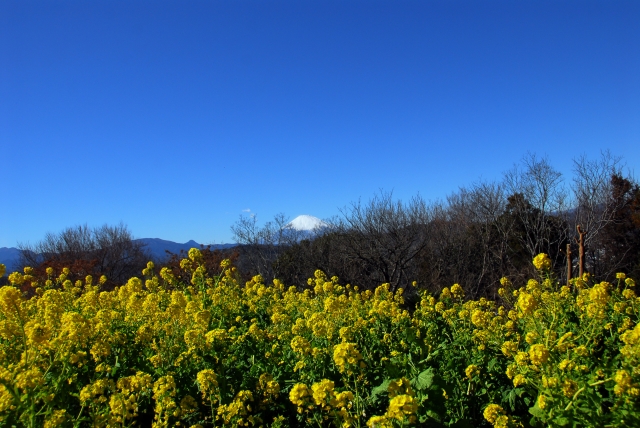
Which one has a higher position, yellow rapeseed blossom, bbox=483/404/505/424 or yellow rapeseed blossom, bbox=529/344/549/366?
yellow rapeseed blossom, bbox=529/344/549/366

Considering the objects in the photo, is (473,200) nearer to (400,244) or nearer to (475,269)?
(475,269)

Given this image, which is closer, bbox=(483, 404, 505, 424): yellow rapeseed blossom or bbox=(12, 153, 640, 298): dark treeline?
bbox=(483, 404, 505, 424): yellow rapeseed blossom

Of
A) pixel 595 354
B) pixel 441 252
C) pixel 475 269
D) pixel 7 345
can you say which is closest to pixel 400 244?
pixel 441 252

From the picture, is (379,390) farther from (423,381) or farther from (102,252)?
(102,252)

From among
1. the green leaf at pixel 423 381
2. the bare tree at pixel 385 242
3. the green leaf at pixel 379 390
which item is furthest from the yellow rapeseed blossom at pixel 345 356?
the bare tree at pixel 385 242

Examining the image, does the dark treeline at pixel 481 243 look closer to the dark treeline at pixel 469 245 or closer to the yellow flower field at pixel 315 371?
the dark treeline at pixel 469 245

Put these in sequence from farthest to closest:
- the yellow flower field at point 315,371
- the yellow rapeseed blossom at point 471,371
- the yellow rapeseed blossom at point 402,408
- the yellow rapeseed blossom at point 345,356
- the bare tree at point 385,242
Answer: the bare tree at point 385,242 < the yellow rapeseed blossom at point 471,371 < the yellow rapeseed blossom at point 345,356 < the yellow flower field at point 315,371 < the yellow rapeseed blossom at point 402,408

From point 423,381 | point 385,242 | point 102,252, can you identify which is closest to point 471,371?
point 423,381

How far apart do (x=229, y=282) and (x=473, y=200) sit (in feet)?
73.5

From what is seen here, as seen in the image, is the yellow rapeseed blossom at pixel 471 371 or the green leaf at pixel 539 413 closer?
the green leaf at pixel 539 413

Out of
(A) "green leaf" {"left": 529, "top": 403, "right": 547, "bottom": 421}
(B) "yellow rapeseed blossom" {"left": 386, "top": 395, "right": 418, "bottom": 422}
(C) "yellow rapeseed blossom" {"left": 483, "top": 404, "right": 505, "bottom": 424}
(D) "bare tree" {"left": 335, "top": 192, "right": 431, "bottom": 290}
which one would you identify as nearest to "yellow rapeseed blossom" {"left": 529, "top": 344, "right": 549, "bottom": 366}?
(A) "green leaf" {"left": 529, "top": 403, "right": 547, "bottom": 421}

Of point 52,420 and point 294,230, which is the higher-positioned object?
point 294,230

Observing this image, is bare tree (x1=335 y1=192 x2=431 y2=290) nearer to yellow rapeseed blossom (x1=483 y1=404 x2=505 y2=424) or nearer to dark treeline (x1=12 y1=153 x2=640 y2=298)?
dark treeline (x1=12 y1=153 x2=640 y2=298)

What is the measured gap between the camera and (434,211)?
28938 millimetres
